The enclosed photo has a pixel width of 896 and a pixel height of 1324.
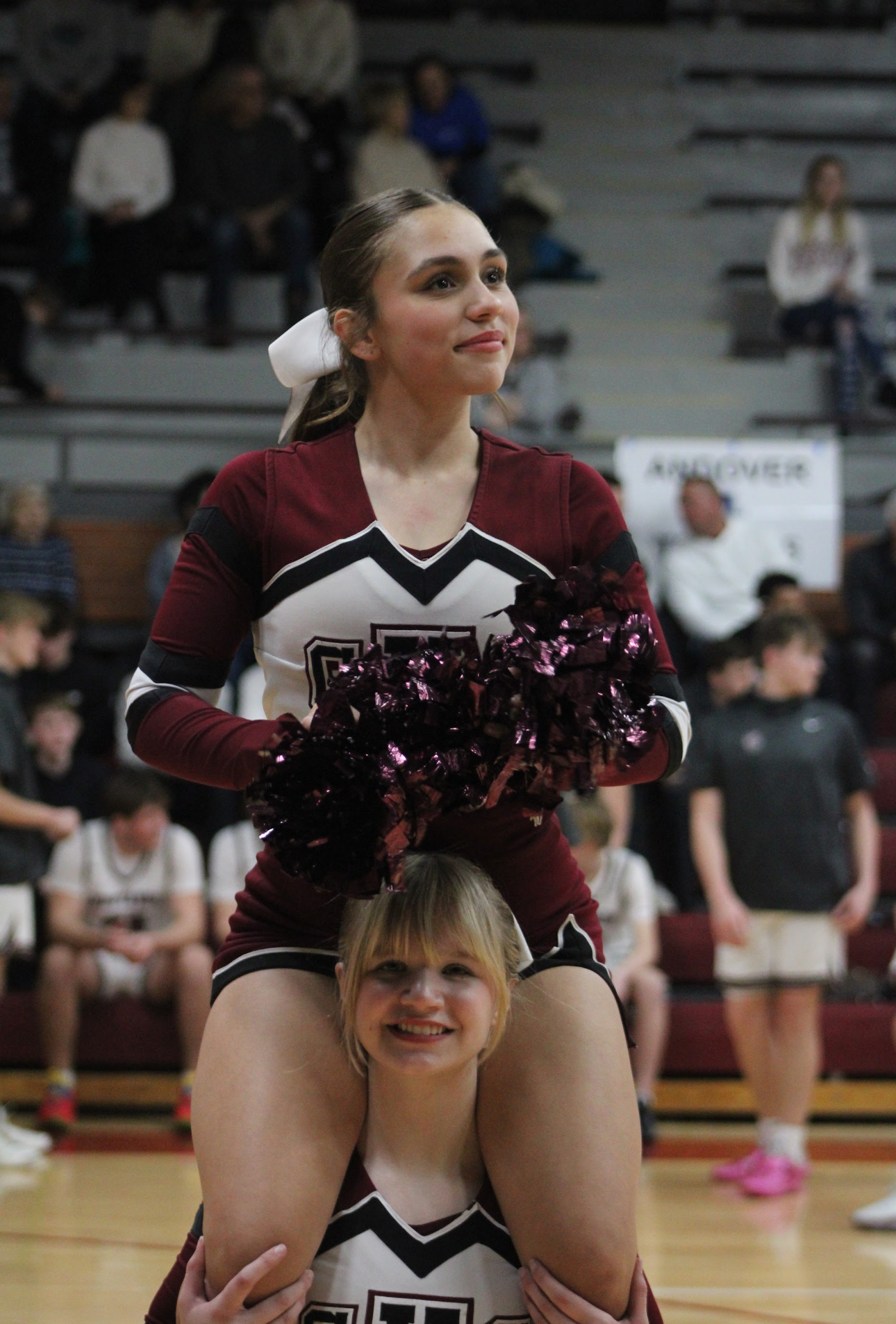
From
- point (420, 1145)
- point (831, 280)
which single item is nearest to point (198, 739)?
point (420, 1145)

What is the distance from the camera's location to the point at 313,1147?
7.67 feet

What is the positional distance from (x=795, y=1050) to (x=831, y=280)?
6.26 metres

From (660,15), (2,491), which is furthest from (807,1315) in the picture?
(660,15)

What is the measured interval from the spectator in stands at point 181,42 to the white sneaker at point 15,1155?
719 cm

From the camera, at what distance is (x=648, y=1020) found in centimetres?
629

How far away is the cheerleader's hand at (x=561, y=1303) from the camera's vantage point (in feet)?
7.54

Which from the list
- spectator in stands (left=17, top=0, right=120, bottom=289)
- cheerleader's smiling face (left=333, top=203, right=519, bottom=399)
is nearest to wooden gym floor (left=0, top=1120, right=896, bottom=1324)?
cheerleader's smiling face (left=333, top=203, right=519, bottom=399)

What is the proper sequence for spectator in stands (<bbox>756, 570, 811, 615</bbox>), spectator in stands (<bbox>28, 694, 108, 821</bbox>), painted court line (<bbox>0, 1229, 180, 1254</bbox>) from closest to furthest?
painted court line (<bbox>0, 1229, 180, 1254</bbox>), spectator in stands (<bbox>28, 694, 108, 821</bbox>), spectator in stands (<bbox>756, 570, 811, 615</bbox>)

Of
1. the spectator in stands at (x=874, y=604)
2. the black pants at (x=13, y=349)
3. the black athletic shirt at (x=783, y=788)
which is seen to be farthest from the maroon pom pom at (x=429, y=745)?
the black pants at (x=13, y=349)

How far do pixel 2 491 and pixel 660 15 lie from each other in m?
7.21

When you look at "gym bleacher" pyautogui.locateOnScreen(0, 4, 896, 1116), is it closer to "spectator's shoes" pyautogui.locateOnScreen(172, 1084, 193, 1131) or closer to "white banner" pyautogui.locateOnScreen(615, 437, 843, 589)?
"spectator's shoes" pyautogui.locateOnScreen(172, 1084, 193, 1131)

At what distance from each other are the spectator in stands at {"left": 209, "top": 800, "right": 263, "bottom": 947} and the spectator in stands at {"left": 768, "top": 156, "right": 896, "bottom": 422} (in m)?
5.30

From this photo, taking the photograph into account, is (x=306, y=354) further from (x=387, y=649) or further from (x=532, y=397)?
(x=532, y=397)

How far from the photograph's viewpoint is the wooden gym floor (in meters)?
3.90
